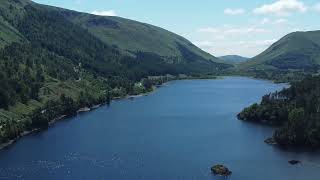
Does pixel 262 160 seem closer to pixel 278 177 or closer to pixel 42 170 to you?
pixel 278 177

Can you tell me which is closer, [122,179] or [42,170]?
[122,179]

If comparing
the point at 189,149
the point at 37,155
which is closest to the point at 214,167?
the point at 189,149

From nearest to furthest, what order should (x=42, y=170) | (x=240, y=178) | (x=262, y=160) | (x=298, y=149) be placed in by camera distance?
(x=240, y=178) → (x=42, y=170) → (x=262, y=160) → (x=298, y=149)

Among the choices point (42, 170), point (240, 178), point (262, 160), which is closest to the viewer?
point (240, 178)

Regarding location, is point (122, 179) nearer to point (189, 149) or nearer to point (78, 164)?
point (78, 164)

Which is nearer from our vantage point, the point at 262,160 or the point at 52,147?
the point at 262,160

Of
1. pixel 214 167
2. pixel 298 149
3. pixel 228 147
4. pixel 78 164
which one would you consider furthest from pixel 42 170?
A: pixel 298 149
